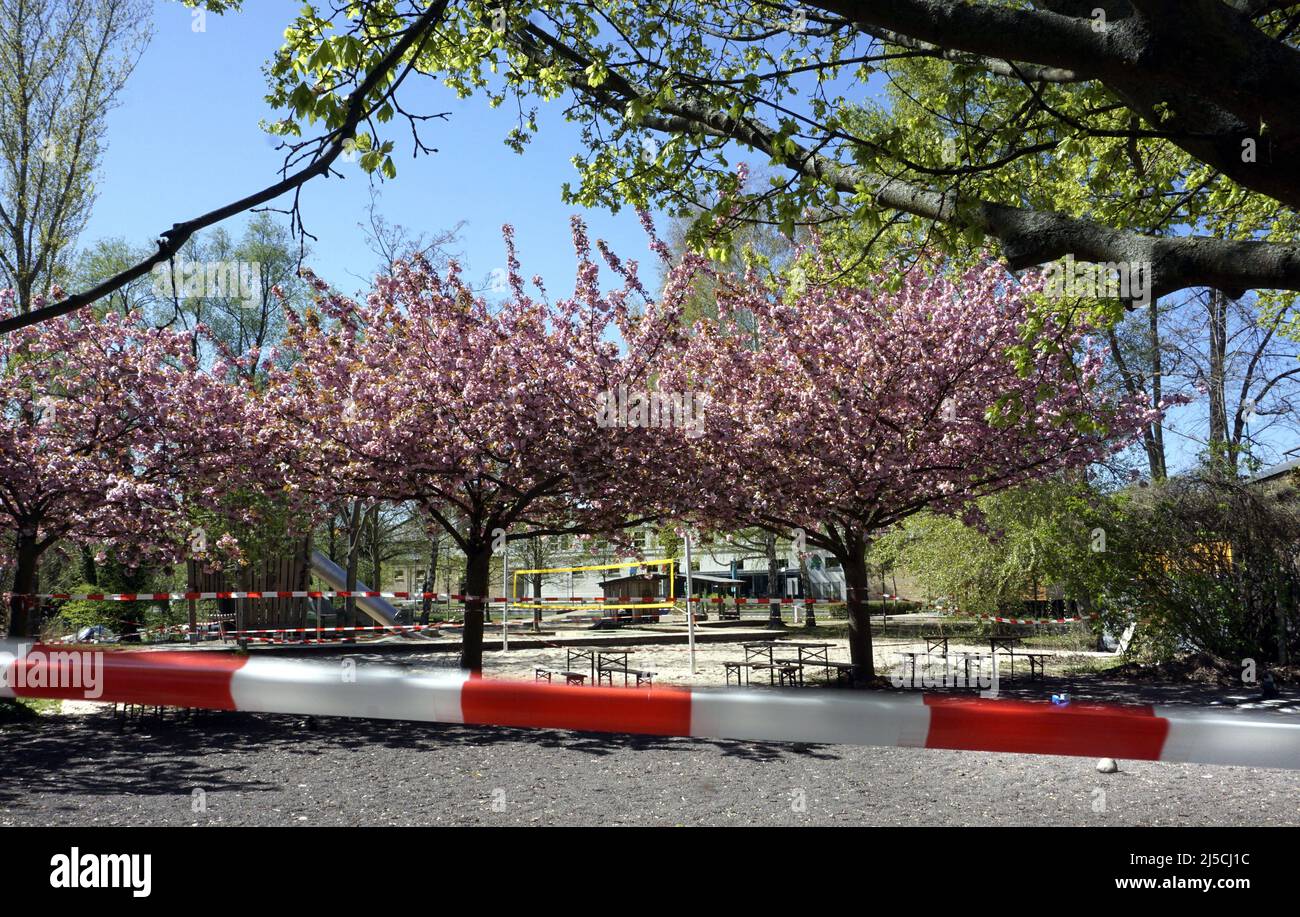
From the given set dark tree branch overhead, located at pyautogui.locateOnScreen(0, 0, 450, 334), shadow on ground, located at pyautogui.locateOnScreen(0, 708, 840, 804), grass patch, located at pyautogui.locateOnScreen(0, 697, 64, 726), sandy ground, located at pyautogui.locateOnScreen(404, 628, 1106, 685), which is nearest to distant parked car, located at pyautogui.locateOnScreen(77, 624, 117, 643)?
sandy ground, located at pyautogui.locateOnScreen(404, 628, 1106, 685)

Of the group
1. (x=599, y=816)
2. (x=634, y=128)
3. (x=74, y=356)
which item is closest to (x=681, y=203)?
(x=634, y=128)

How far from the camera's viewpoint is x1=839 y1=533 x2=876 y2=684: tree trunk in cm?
1486

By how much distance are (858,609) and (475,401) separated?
7190 millimetres

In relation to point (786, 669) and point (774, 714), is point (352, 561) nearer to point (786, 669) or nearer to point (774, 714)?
point (786, 669)

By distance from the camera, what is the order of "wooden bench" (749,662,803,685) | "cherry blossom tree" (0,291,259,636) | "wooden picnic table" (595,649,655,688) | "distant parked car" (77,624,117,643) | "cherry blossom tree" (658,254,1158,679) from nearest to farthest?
1. "cherry blossom tree" (0,291,259,636)
2. "wooden picnic table" (595,649,655,688)
3. "cherry blossom tree" (658,254,1158,679)
4. "wooden bench" (749,662,803,685)
5. "distant parked car" (77,624,117,643)

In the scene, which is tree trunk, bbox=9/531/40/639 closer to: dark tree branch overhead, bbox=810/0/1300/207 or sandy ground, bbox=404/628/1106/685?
sandy ground, bbox=404/628/1106/685

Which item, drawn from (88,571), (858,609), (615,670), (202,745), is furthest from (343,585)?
(202,745)

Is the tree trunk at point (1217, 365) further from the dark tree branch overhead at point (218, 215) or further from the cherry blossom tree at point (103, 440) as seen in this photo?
the dark tree branch overhead at point (218, 215)

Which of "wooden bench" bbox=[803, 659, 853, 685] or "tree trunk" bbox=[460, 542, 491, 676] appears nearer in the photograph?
"tree trunk" bbox=[460, 542, 491, 676]

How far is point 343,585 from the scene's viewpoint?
105 feet

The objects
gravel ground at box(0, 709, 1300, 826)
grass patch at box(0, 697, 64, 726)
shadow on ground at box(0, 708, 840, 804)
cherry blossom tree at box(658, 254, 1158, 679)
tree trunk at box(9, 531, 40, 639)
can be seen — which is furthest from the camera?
cherry blossom tree at box(658, 254, 1158, 679)

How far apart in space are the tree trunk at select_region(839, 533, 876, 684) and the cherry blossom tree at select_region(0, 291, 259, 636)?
9.28 m

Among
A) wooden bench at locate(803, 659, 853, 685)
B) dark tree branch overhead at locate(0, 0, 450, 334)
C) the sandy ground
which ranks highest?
dark tree branch overhead at locate(0, 0, 450, 334)
